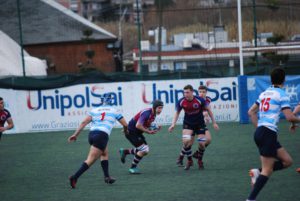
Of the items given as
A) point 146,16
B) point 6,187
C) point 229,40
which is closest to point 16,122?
point 229,40

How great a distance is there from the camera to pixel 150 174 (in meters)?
12.8

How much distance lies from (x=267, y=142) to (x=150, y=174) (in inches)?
173

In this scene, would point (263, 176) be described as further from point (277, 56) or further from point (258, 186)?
point (277, 56)

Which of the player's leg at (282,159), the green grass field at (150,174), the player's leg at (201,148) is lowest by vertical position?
the green grass field at (150,174)

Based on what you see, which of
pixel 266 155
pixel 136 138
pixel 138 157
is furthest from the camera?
pixel 136 138

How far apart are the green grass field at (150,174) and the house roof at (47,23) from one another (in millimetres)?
25301

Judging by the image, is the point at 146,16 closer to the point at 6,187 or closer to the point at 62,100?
the point at 62,100

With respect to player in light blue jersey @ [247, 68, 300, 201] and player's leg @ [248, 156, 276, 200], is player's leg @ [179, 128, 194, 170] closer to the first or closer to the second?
player in light blue jersey @ [247, 68, 300, 201]

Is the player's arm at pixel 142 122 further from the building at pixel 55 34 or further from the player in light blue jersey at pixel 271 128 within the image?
the building at pixel 55 34

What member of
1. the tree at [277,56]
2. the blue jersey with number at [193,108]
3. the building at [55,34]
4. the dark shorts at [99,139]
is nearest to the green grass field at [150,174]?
the dark shorts at [99,139]

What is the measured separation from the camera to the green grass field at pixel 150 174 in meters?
10.3

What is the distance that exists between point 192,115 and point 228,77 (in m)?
11.5

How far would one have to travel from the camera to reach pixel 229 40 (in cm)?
2823

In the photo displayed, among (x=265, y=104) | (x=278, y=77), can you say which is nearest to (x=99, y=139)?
(x=265, y=104)
